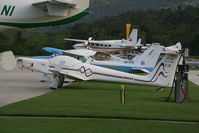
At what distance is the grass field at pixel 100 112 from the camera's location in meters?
11.6

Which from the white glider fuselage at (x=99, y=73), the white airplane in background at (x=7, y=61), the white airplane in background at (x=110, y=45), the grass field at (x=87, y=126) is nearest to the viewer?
the grass field at (x=87, y=126)

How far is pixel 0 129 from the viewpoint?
11070 mm

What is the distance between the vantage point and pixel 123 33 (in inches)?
4390

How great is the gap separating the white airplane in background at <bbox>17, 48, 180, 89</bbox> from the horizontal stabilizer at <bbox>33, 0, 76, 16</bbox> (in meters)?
5.25

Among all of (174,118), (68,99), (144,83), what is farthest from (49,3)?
(144,83)

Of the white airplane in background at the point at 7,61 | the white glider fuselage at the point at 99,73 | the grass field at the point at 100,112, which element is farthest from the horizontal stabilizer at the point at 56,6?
the white glider fuselage at the point at 99,73

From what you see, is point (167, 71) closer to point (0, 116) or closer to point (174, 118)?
point (174, 118)

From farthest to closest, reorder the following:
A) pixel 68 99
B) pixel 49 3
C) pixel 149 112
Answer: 1. pixel 68 99
2. pixel 49 3
3. pixel 149 112

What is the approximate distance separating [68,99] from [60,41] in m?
78.2

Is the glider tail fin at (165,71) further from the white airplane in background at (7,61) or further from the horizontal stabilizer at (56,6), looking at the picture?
the white airplane in background at (7,61)

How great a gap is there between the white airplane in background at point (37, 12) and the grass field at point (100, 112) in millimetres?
2437

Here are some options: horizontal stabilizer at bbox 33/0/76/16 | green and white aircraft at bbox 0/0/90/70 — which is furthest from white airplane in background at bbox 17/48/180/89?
horizontal stabilizer at bbox 33/0/76/16

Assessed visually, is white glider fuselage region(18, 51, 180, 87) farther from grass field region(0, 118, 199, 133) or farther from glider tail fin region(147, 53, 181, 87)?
grass field region(0, 118, 199, 133)

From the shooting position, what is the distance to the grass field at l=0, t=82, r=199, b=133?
11578 millimetres
